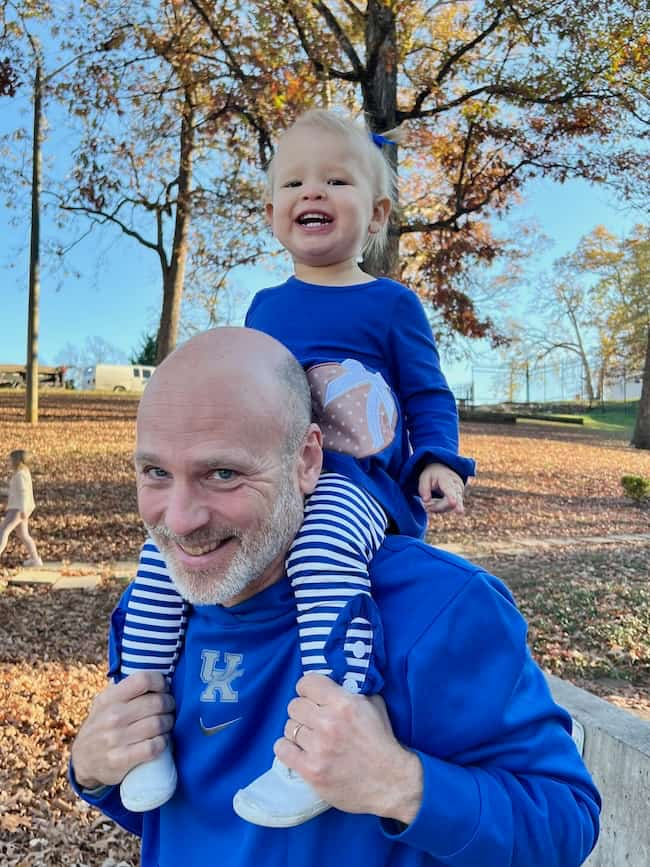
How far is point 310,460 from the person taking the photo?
61.6 inches

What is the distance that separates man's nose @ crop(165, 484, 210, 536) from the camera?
4.51 feet

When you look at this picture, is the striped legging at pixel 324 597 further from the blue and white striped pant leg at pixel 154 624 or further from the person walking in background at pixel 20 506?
the person walking in background at pixel 20 506

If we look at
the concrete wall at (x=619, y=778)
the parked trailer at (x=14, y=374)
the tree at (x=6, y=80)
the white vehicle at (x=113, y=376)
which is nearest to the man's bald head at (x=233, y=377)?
the concrete wall at (x=619, y=778)

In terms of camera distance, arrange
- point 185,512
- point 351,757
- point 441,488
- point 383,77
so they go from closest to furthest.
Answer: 1. point 351,757
2. point 185,512
3. point 441,488
4. point 383,77

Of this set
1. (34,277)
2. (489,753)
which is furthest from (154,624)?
(34,277)

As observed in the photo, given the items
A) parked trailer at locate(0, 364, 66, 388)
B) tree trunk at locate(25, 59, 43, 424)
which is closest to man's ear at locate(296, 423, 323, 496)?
tree trunk at locate(25, 59, 43, 424)

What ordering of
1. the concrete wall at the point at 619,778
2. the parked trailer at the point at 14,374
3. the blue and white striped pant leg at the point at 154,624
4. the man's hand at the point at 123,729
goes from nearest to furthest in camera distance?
1. the man's hand at the point at 123,729
2. the blue and white striped pant leg at the point at 154,624
3. the concrete wall at the point at 619,778
4. the parked trailer at the point at 14,374

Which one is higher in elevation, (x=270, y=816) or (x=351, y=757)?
(x=351, y=757)

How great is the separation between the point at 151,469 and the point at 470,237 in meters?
8.93

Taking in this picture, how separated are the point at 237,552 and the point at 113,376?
Result: 44.5 m

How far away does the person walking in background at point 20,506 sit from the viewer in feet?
23.5

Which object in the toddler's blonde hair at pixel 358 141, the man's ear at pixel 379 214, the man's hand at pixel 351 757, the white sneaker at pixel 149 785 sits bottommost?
the white sneaker at pixel 149 785

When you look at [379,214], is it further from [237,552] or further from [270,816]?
[270,816]

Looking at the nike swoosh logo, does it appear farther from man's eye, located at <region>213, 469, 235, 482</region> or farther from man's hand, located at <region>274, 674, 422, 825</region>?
man's eye, located at <region>213, 469, 235, 482</region>
